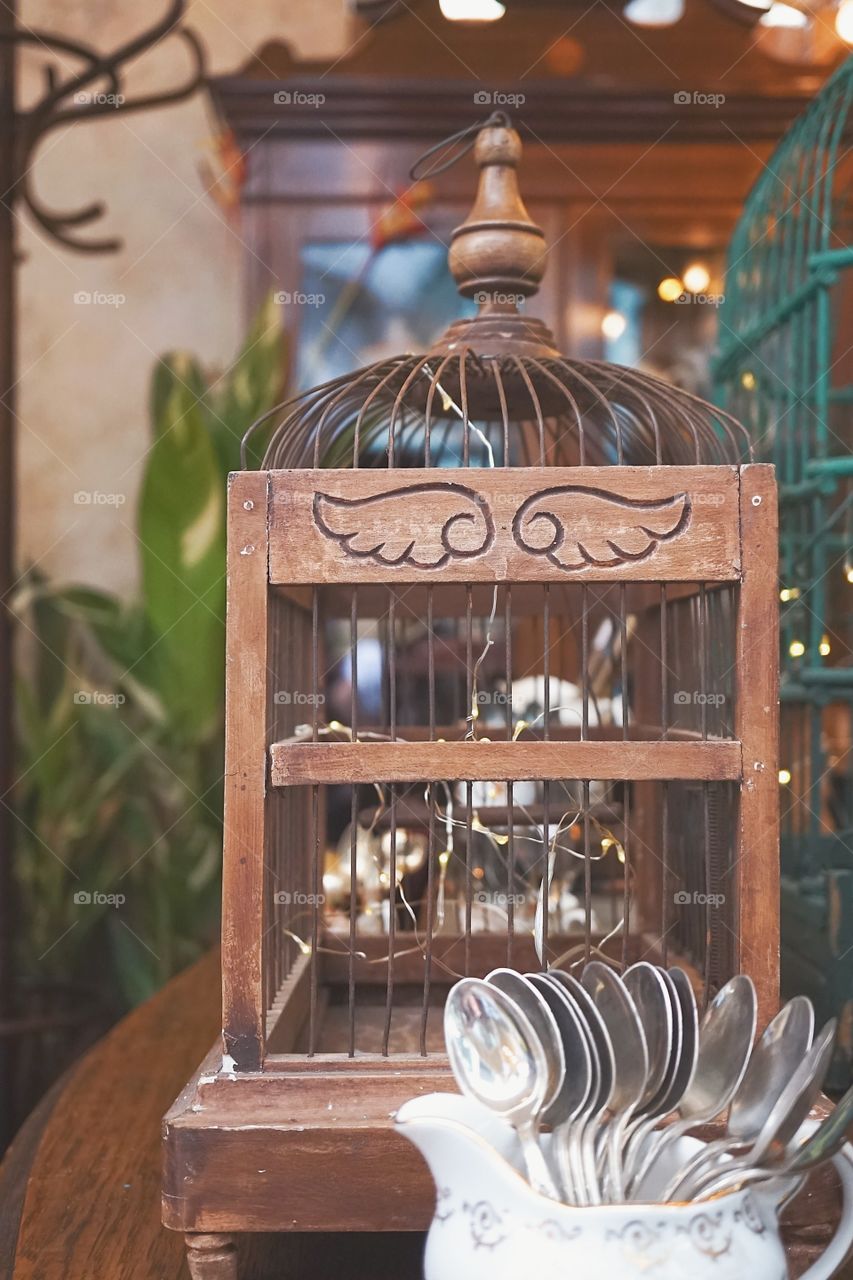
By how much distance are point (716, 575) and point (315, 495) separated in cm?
28

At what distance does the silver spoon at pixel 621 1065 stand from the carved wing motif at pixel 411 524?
0.31m

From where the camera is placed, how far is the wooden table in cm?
79

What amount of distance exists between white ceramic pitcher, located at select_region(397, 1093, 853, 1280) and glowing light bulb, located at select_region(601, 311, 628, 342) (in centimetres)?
200

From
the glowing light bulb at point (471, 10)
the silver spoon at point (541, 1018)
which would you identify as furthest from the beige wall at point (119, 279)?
the silver spoon at point (541, 1018)

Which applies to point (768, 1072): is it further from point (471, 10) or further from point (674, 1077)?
point (471, 10)

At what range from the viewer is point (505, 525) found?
79 centimetres

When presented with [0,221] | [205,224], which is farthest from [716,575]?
[205,224]

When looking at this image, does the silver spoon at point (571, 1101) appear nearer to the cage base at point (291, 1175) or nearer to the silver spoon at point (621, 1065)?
the silver spoon at point (621, 1065)

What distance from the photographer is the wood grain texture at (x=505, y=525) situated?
787 millimetres

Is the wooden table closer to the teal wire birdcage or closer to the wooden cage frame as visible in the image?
the wooden cage frame

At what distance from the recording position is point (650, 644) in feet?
4.09

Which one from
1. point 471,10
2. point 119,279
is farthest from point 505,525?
point 119,279

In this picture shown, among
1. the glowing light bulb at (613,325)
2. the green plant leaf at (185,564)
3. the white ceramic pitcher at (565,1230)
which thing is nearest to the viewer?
the white ceramic pitcher at (565,1230)

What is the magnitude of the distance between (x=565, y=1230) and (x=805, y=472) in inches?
34.9
